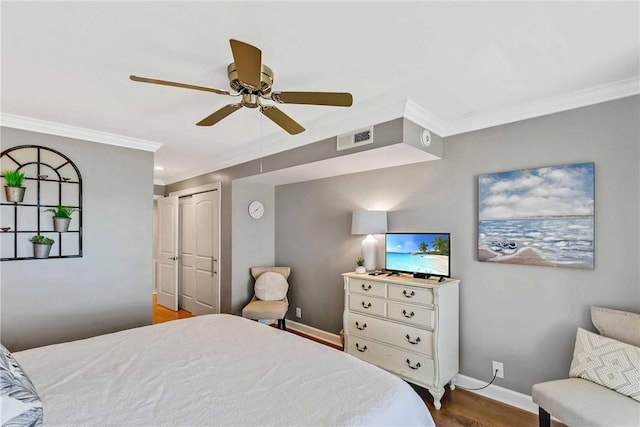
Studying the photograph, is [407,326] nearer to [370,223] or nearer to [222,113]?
[370,223]

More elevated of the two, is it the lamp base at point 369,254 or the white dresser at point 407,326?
the lamp base at point 369,254

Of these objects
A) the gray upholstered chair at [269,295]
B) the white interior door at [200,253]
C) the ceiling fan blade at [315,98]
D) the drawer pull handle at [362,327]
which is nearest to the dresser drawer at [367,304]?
the drawer pull handle at [362,327]

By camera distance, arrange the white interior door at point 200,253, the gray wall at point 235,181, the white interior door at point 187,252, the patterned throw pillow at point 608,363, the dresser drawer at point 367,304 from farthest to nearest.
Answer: the white interior door at point 187,252 < the white interior door at point 200,253 < the gray wall at point 235,181 < the dresser drawer at point 367,304 < the patterned throw pillow at point 608,363

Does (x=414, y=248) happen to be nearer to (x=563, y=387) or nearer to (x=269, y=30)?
(x=563, y=387)

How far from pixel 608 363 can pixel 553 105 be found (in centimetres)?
172

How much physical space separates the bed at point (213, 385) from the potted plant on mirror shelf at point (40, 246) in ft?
4.29

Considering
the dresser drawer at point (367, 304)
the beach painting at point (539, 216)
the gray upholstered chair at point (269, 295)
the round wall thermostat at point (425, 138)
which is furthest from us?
the gray upholstered chair at point (269, 295)

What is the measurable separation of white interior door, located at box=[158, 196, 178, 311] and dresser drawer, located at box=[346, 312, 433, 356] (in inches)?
141

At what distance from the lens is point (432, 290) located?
103 inches

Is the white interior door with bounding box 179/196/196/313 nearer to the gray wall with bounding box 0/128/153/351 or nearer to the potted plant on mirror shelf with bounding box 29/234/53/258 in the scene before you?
the gray wall with bounding box 0/128/153/351

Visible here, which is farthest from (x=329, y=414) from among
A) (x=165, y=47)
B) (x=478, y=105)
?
(x=478, y=105)

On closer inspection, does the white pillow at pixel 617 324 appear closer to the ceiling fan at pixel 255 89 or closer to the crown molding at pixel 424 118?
the crown molding at pixel 424 118

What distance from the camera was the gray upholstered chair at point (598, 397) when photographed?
1.67 metres

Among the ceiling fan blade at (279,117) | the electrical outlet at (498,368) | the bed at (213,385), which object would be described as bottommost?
the electrical outlet at (498,368)
